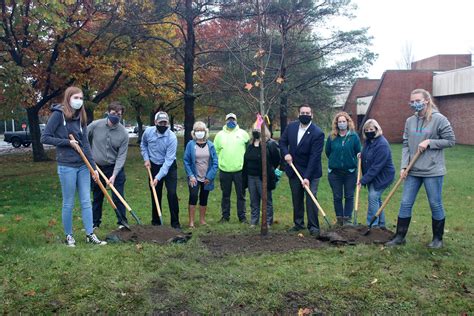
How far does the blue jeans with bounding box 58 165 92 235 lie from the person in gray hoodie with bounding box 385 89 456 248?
3965mm

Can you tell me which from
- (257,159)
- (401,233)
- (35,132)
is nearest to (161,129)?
(257,159)

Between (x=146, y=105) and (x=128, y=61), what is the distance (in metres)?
13.0

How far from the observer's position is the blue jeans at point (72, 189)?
593 cm

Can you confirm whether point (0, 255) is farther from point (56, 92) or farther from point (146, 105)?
point (146, 105)

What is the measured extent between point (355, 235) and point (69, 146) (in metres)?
4.00

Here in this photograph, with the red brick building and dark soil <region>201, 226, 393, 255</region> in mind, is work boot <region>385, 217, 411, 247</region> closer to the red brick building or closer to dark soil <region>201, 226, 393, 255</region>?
dark soil <region>201, 226, 393, 255</region>

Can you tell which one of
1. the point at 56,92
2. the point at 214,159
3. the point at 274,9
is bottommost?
the point at 214,159

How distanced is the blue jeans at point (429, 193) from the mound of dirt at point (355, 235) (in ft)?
1.67

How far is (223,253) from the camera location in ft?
19.2

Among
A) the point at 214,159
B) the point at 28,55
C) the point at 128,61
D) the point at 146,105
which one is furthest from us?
the point at 146,105

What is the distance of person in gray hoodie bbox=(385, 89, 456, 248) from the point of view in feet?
18.8

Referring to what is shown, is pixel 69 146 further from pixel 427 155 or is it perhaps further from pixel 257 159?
pixel 427 155

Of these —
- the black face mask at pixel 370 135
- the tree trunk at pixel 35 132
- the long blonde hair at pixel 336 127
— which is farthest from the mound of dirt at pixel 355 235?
the tree trunk at pixel 35 132

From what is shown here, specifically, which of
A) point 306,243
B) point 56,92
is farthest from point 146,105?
point 306,243
